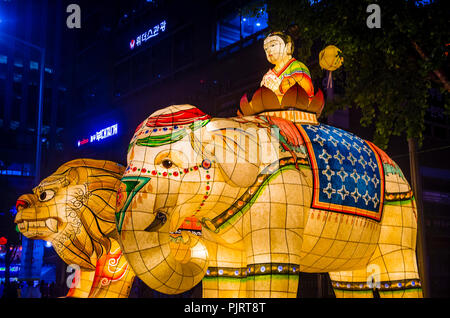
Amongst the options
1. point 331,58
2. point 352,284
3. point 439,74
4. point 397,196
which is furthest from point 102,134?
point 397,196

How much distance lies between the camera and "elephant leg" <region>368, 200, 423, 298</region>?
16.4ft

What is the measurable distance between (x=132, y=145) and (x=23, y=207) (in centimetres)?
231

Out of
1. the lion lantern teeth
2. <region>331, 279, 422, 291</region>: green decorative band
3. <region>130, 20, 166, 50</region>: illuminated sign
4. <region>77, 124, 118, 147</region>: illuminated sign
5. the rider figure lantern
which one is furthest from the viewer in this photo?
<region>77, 124, 118, 147</region>: illuminated sign

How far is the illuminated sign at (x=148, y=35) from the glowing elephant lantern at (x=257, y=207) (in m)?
18.1

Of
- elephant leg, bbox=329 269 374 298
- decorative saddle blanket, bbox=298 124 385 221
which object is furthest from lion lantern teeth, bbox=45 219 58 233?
elephant leg, bbox=329 269 374 298

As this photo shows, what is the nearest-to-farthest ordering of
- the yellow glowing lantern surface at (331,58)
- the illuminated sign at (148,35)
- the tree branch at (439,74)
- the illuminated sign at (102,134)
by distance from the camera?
the tree branch at (439,74), the yellow glowing lantern surface at (331,58), the illuminated sign at (148,35), the illuminated sign at (102,134)

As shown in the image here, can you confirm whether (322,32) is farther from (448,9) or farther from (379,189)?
(379,189)

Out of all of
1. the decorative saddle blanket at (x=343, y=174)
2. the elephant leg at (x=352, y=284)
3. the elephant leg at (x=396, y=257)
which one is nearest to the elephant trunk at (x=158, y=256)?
the decorative saddle blanket at (x=343, y=174)

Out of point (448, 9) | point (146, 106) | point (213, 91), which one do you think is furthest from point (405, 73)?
point (146, 106)

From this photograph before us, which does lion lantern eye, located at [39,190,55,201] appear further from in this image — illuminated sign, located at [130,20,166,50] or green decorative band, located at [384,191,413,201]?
illuminated sign, located at [130,20,166,50]

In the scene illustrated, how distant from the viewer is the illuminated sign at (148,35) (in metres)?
22.2

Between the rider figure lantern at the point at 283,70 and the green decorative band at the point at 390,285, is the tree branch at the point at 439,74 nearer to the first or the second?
the rider figure lantern at the point at 283,70

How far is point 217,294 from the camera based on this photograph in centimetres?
496

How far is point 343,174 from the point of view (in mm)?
4770
